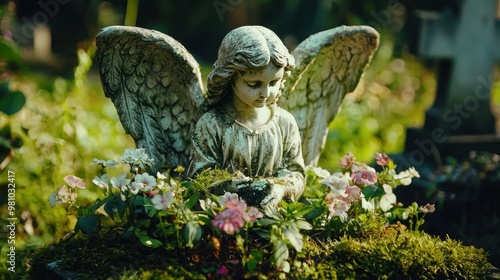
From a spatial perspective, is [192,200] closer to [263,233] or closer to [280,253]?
[263,233]

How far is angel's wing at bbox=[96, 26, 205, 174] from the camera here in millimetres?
3328

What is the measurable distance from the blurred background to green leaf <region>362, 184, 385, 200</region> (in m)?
1.41

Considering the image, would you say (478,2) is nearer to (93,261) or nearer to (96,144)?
(96,144)

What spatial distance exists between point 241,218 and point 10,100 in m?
2.42

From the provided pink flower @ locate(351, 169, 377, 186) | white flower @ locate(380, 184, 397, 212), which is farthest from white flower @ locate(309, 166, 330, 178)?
white flower @ locate(380, 184, 397, 212)

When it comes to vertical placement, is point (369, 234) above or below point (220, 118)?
below

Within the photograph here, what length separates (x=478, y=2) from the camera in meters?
5.33

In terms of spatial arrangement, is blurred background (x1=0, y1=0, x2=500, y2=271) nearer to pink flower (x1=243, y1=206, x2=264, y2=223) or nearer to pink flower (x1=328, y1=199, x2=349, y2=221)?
pink flower (x1=243, y1=206, x2=264, y2=223)

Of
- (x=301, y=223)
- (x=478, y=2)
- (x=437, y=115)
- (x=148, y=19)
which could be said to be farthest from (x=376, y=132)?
(x=148, y=19)

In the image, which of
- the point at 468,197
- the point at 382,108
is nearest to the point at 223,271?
the point at 468,197

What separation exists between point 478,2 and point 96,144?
3.32m

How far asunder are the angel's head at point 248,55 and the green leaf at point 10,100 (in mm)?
1849

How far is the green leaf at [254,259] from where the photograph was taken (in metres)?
2.82

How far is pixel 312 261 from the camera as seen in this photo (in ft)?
9.90
